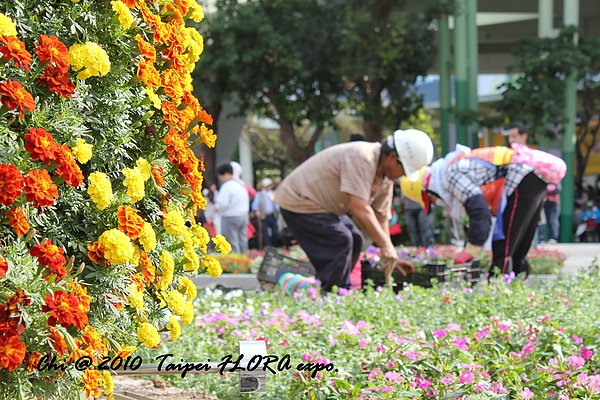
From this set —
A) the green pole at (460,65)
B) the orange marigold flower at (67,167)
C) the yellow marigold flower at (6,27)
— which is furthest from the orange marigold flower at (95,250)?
the green pole at (460,65)

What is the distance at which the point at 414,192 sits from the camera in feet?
31.7

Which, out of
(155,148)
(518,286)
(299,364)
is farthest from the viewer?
(518,286)

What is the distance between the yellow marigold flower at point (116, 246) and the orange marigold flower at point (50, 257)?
0.18 metres

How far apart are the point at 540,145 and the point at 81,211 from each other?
17.2m

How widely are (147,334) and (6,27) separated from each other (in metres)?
1.14

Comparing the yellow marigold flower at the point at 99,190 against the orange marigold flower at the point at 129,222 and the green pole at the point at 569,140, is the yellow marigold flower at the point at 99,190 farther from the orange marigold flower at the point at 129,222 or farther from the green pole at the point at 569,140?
the green pole at the point at 569,140

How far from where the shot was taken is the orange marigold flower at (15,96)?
A: 276 centimetres

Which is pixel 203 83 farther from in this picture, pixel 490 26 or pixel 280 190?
pixel 280 190

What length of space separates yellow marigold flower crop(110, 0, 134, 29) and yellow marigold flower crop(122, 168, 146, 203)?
1.51 ft

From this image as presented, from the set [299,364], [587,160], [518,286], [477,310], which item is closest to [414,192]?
[518,286]

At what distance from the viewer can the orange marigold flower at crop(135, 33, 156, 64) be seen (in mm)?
3252

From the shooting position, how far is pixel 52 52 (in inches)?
113

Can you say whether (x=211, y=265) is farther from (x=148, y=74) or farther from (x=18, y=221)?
Result: (x=18, y=221)

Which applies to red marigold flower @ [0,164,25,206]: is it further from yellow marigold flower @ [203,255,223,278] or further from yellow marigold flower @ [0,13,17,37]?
yellow marigold flower @ [203,255,223,278]
